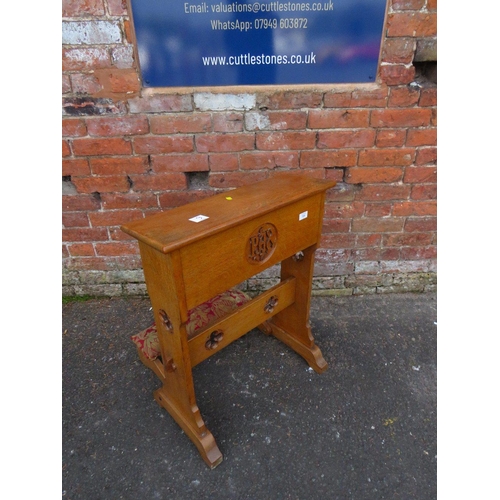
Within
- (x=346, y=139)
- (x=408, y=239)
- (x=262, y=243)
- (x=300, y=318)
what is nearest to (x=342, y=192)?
(x=346, y=139)

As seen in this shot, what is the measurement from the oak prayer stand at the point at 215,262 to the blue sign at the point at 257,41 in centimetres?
62

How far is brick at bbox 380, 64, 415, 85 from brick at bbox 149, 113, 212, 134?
956mm

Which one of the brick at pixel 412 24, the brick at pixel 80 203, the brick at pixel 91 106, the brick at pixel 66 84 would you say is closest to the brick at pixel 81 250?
the brick at pixel 80 203

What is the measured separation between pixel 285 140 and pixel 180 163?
61 cm

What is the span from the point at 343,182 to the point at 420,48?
30.3 inches

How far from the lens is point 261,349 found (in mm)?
2035

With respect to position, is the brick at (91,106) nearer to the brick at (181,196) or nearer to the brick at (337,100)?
the brick at (181,196)

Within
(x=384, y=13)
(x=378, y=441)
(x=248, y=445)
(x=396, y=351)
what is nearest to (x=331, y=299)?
(x=396, y=351)

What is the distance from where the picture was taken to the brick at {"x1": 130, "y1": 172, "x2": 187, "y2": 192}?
2037mm

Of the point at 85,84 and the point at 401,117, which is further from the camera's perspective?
A: the point at 401,117

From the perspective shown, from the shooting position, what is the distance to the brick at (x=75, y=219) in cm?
216

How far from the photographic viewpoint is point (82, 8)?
1664mm

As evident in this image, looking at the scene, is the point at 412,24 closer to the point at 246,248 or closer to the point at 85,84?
the point at 246,248

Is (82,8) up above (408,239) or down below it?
above
